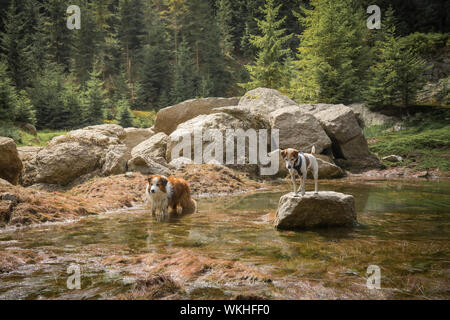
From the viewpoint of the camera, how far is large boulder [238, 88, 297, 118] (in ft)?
52.0

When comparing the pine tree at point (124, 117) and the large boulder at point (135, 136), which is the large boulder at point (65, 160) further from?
the pine tree at point (124, 117)

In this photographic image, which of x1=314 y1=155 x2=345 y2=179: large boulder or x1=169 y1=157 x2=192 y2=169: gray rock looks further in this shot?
x1=314 y1=155 x2=345 y2=179: large boulder

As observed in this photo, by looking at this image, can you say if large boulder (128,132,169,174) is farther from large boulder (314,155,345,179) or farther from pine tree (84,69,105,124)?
pine tree (84,69,105,124)

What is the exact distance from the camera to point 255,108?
16.0 m

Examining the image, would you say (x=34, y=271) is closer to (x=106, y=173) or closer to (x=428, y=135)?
(x=106, y=173)

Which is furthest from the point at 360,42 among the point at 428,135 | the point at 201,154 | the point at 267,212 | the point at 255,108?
the point at 267,212

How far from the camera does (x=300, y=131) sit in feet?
45.1

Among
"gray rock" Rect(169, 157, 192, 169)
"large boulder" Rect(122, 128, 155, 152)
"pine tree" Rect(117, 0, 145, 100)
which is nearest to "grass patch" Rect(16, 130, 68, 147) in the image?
"large boulder" Rect(122, 128, 155, 152)

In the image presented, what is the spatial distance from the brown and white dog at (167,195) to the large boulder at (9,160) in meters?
4.77

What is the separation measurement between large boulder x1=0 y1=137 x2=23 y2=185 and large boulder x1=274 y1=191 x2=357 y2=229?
25.6ft

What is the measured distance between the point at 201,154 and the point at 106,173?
3.83 m

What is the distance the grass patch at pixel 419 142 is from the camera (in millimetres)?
14084

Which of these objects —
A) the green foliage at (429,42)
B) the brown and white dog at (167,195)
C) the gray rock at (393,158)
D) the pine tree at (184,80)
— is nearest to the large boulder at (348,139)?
the gray rock at (393,158)
